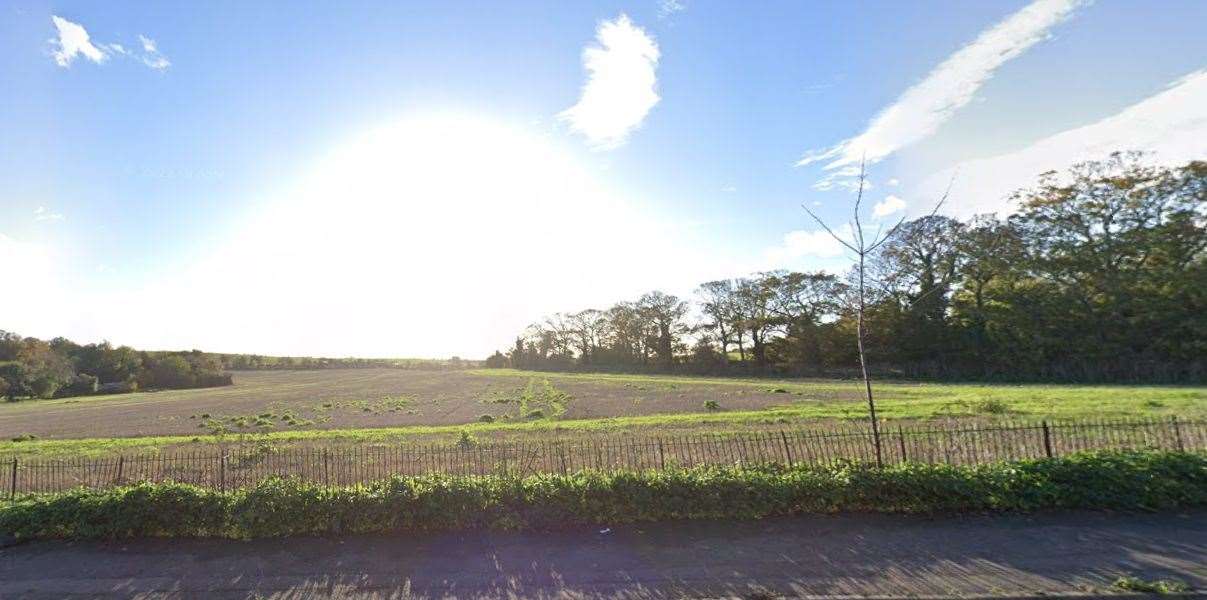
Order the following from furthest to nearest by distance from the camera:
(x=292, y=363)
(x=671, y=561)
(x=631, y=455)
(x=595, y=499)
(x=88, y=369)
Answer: (x=292, y=363), (x=88, y=369), (x=631, y=455), (x=595, y=499), (x=671, y=561)

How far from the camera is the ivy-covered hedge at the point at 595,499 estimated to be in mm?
7922

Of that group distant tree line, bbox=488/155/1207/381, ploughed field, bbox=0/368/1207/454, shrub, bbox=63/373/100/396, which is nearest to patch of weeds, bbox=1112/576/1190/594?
ploughed field, bbox=0/368/1207/454

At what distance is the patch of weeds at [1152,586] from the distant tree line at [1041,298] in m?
36.9

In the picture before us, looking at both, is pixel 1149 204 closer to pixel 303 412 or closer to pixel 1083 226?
pixel 1083 226

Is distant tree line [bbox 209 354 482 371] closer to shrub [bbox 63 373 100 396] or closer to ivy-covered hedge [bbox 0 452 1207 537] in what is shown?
shrub [bbox 63 373 100 396]

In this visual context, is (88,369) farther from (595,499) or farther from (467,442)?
(595,499)

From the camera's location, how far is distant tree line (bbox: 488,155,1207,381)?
38.1 m

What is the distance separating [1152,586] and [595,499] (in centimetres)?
662

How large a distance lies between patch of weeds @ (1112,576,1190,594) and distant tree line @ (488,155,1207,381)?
36.9 meters

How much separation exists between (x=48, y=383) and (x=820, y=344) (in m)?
122

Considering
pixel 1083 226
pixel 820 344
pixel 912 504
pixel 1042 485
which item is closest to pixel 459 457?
pixel 912 504

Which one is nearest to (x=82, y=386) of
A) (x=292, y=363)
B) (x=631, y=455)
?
(x=292, y=363)

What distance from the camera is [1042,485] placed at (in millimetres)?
7895

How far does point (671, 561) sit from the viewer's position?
6.86 metres
